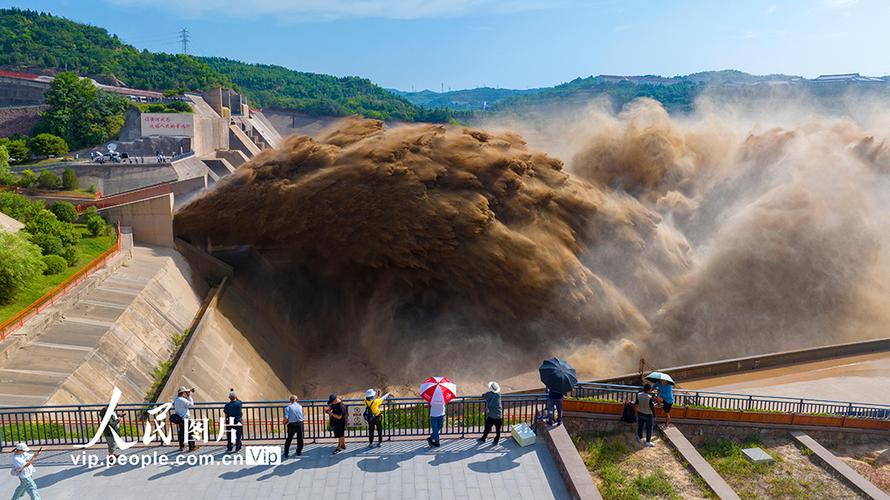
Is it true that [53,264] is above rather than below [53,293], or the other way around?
above

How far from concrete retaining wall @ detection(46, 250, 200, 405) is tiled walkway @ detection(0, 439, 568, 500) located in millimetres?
5178

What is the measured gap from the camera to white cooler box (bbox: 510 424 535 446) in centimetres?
1130

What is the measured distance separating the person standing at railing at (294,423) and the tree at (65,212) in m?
20.3

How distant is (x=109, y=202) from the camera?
1038 inches

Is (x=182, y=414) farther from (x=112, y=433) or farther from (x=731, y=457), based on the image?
(x=731, y=457)

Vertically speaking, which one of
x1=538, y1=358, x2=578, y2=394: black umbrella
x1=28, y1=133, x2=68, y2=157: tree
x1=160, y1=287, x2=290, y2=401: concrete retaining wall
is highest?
x1=28, y1=133, x2=68, y2=157: tree

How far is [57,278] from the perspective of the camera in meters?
20.3

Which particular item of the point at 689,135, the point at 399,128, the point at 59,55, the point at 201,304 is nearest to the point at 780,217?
the point at 689,135

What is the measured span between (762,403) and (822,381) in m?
5.94

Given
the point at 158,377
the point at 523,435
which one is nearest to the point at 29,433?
the point at 158,377

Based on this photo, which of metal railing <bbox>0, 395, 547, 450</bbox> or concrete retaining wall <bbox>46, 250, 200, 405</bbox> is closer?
metal railing <bbox>0, 395, 547, 450</bbox>

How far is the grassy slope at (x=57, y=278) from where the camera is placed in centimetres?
1772

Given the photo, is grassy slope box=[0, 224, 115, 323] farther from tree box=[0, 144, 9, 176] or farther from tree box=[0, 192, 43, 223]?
tree box=[0, 144, 9, 176]

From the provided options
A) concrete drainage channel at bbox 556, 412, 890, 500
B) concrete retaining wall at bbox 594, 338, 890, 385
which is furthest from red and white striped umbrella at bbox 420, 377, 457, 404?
concrete retaining wall at bbox 594, 338, 890, 385
